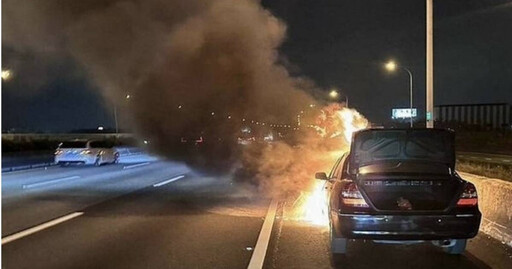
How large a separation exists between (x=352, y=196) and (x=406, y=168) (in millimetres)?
820

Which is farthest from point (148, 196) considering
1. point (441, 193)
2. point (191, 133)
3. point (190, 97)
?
point (191, 133)

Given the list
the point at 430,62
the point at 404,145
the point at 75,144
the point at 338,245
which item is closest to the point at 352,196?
the point at 338,245

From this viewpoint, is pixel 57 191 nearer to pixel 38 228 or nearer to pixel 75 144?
pixel 38 228

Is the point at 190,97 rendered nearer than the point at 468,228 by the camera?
No

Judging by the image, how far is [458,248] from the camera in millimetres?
7625

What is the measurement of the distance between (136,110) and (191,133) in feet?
15.8

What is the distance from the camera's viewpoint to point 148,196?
48.5 ft

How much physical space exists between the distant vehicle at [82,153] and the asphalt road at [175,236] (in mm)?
11900

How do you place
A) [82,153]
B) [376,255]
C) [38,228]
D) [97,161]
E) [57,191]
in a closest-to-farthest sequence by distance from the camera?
[376,255]
[38,228]
[57,191]
[82,153]
[97,161]

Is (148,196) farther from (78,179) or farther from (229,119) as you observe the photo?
(229,119)

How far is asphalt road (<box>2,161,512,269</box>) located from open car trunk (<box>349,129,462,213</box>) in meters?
0.71

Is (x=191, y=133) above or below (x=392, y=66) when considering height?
below

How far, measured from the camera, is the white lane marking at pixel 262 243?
708cm

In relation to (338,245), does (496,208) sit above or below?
above
